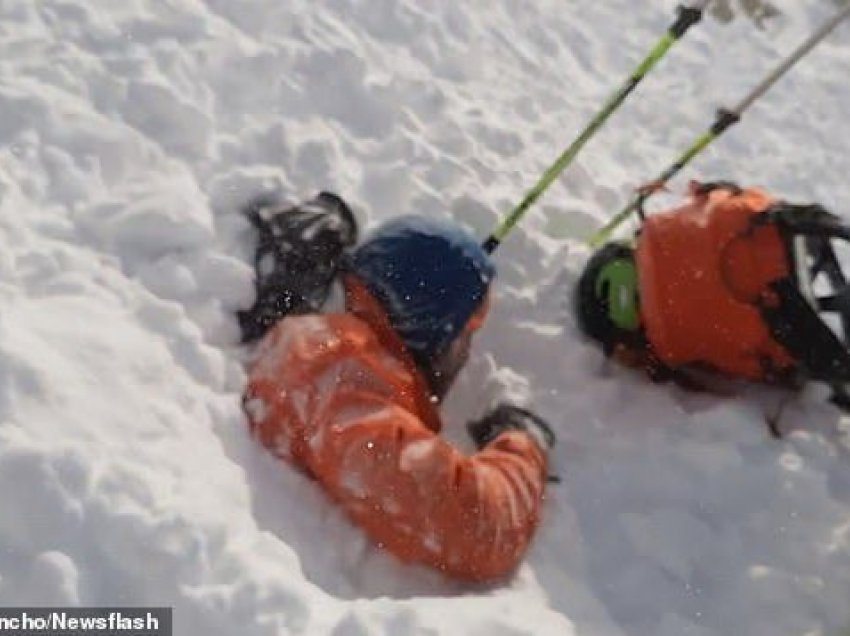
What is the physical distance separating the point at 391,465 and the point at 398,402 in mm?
340

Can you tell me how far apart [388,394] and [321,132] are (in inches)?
82.9

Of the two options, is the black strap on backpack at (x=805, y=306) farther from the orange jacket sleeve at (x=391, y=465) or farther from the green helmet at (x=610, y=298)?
the orange jacket sleeve at (x=391, y=465)

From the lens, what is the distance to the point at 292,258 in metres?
5.17

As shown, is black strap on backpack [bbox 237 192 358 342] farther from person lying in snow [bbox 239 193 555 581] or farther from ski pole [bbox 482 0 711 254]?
ski pole [bbox 482 0 711 254]

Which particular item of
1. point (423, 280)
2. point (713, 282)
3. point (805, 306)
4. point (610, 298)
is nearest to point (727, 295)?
point (713, 282)

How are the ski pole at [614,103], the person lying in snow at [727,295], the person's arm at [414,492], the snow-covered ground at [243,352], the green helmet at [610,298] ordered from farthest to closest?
the ski pole at [614,103], the green helmet at [610,298], the person lying in snow at [727,295], the person's arm at [414,492], the snow-covered ground at [243,352]

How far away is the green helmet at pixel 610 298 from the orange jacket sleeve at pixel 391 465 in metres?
1.30

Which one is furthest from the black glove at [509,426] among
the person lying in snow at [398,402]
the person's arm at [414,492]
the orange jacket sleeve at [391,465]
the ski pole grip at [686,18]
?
the ski pole grip at [686,18]

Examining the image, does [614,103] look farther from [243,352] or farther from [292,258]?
[243,352]

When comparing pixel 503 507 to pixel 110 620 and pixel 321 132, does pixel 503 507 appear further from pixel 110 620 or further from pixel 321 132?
pixel 321 132

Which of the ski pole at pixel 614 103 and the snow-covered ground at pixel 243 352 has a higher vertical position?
the ski pole at pixel 614 103

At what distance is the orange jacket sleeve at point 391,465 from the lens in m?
4.20

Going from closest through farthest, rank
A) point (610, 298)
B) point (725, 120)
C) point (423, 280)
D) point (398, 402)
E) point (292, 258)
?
point (398, 402), point (423, 280), point (292, 258), point (610, 298), point (725, 120)

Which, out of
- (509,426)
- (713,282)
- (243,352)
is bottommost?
(243,352)
